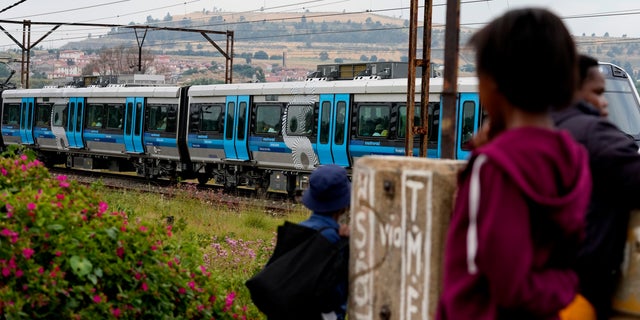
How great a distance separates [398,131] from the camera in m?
21.4

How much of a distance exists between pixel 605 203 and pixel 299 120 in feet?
67.2

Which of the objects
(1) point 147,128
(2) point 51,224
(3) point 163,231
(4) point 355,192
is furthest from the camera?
(1) point 147,128

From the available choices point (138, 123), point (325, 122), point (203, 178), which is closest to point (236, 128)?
point (325, 122)

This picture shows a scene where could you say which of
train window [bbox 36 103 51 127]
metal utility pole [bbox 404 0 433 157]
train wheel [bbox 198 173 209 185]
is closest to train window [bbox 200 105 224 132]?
train wheel [bbox 198 173 209 185]

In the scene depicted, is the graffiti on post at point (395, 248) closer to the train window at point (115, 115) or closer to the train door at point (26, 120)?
the train window at point (115, 115)

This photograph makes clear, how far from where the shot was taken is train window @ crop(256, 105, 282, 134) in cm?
2489

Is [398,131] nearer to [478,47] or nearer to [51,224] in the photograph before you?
[51,224]

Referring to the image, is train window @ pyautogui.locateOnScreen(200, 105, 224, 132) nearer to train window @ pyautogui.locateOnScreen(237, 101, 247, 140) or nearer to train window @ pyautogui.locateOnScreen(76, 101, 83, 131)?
train window @ pyautogui.locateOnScreen(237, 101, 247, 140)

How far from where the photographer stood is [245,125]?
85.5ft

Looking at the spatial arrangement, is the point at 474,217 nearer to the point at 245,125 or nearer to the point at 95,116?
the point at 245,125

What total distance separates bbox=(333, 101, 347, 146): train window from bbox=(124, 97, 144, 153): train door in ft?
33.1

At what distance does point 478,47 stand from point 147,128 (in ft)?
94.4

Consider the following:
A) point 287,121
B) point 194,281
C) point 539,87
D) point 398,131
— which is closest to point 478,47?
point 539,87

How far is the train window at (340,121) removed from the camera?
74.4 ft
